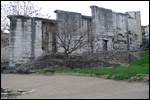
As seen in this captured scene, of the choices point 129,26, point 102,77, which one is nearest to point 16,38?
point 102,77

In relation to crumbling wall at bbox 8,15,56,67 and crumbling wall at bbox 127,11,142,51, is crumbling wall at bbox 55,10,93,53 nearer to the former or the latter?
crumbling wall at bbox 8,15,56,67

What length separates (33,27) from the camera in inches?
977

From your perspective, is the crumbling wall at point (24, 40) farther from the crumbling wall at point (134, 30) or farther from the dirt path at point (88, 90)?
the crumbling wall at point (134, 30)

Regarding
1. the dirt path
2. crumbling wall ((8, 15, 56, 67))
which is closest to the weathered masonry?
crumbling wall ((8, 15, 56, 67))

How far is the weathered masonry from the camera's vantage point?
2364cm

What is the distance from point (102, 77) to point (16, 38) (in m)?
14.1

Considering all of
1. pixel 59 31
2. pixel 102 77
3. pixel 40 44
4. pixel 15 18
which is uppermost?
pixel 15 18

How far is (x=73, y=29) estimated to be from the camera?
23797 millimetres

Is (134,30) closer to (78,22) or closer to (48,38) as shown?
(78,22)

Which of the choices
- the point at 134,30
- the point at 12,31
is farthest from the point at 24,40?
the point at 134,30

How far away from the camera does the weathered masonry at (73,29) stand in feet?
77.6

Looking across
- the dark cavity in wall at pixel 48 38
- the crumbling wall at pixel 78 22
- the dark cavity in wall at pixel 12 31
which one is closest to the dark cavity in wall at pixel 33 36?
the dark cavity in wall at pixel 48 38

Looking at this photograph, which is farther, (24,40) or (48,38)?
(48,38)

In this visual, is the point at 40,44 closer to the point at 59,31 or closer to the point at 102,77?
the point at 59,31
